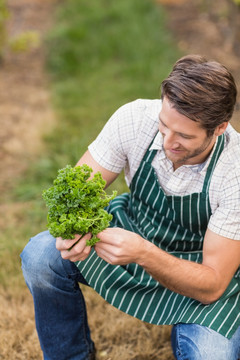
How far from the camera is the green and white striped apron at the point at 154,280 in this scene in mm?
1938

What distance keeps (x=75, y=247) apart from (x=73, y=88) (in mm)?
4061

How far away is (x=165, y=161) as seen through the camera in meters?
2.01

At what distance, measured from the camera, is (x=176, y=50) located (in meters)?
6.22

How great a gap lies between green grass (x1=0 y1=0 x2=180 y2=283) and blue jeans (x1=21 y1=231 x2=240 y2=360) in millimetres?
762

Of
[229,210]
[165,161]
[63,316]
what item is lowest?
[63,316]

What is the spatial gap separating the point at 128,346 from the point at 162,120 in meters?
1.18

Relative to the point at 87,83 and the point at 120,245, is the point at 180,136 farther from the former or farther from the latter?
the point at 87,83

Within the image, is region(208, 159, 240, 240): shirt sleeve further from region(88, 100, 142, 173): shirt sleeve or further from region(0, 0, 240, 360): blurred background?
region(0, 0, 240, 360): blurred background

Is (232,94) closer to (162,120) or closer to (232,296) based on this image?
(162,120)

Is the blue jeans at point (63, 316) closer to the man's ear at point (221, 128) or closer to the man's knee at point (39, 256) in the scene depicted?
the man's knee at point (39, 256)

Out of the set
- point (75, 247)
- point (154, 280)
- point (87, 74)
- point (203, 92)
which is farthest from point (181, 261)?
point (87, 74)

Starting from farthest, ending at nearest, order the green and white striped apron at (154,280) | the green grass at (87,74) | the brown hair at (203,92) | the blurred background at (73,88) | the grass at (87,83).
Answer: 1. the green grass at (87,74)
2. the grass at (87,83)
3. the blurred background at (73,88)
4. the green and white striped apron at (154,280)
5. the brown hair at (203,92)

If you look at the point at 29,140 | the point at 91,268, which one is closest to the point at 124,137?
the point at 91,268

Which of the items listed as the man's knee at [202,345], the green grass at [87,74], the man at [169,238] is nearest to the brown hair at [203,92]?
the man at [169,238]
